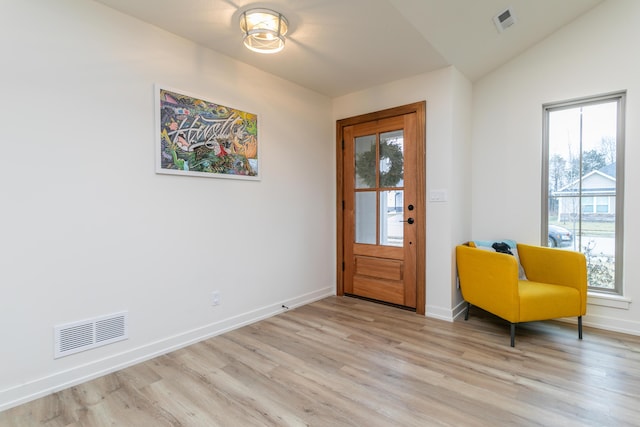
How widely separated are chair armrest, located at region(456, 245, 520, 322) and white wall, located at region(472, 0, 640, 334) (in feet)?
2.27

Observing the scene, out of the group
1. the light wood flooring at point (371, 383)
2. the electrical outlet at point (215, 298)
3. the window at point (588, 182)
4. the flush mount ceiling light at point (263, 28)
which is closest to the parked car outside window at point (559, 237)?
the window at point (588, 182)

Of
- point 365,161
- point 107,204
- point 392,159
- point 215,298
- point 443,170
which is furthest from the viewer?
point 365,161

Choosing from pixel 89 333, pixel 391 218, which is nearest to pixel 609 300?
pixel 391 218

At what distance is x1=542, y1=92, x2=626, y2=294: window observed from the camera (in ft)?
9.29

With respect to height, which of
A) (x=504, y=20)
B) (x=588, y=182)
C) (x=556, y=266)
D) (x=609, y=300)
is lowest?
(x=609, y=300)

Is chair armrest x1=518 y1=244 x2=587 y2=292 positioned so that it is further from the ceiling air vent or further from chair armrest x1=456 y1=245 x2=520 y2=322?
the ceiling air vent

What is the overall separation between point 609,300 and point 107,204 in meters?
4.12

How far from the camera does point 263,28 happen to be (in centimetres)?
220

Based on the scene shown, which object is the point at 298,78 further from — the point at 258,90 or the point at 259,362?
the point at 259,362

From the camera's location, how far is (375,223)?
11.8 feet

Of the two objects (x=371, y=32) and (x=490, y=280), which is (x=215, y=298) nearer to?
(x=490, y=280)

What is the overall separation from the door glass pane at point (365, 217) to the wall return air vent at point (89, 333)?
2.45 meters

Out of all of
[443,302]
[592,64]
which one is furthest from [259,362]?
[592,64]

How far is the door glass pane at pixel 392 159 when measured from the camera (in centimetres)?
338
